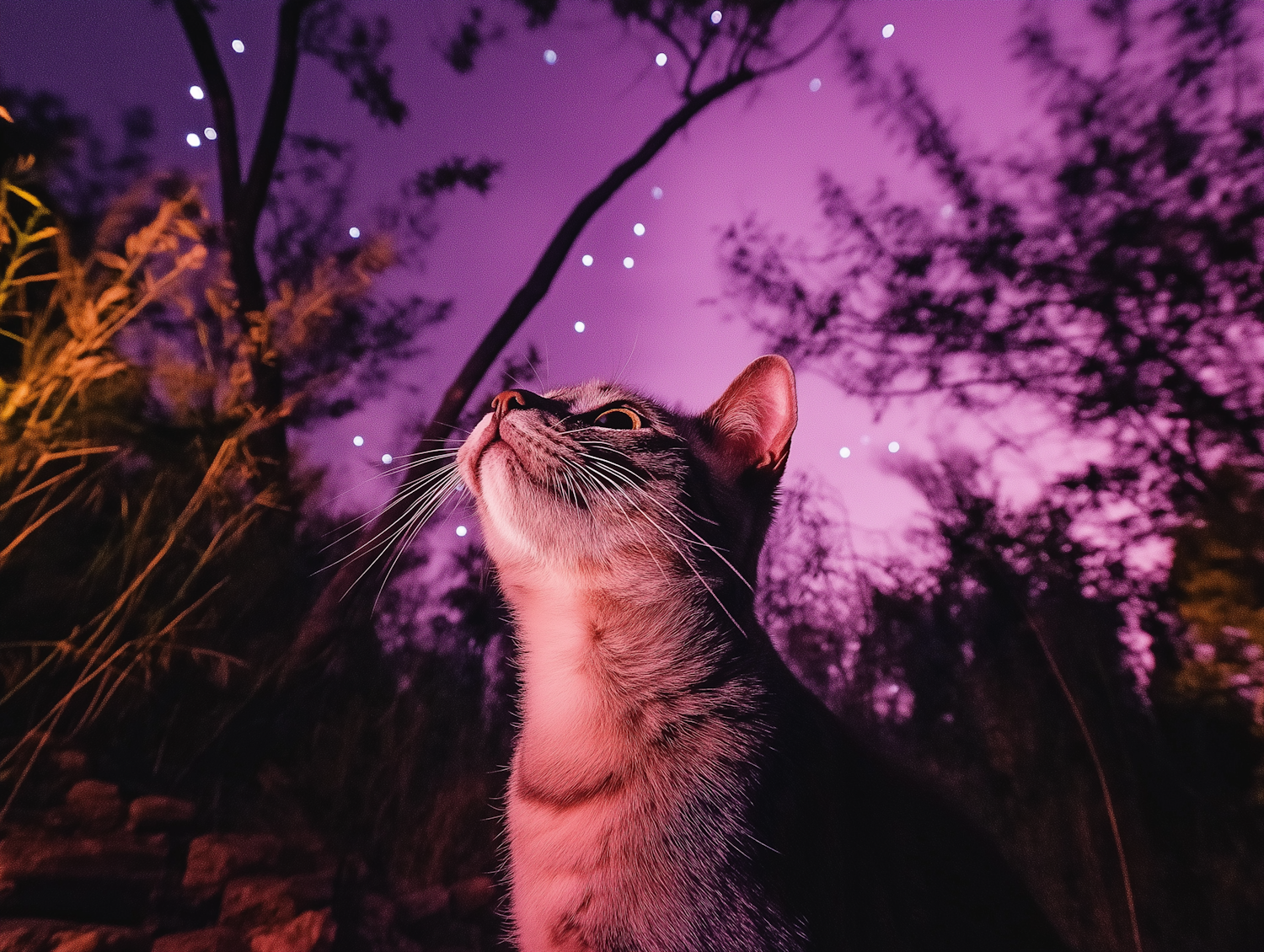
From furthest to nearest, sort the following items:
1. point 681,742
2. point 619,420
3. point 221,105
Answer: point 221,105, point 619,420, point 681,742

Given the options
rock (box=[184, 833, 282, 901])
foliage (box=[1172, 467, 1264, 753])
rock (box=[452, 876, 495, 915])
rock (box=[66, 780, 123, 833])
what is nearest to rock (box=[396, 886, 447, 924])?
rock (box=[452, 876, 495, 915])

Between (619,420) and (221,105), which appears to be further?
(221,105)

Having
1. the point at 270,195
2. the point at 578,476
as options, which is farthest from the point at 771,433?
the point at 270,195

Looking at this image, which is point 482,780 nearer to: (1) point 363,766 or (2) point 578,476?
(1) point 363,766

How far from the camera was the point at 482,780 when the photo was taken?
198 cm

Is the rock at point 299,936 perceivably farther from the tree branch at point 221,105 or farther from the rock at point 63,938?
the tree branch at point 221,105

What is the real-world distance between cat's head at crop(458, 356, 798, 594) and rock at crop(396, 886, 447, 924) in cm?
116

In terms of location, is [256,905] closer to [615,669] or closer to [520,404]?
[615,669]

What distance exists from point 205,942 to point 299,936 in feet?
0.63

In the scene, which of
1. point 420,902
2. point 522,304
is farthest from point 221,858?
point 522,304

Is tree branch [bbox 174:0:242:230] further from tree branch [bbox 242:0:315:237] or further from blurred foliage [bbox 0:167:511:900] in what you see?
blurred foliage [bbox 0:167:511:900]

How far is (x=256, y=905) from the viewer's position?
4.52 ft

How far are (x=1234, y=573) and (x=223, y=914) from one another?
2.67 metres

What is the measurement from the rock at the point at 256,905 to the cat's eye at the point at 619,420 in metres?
1.40
